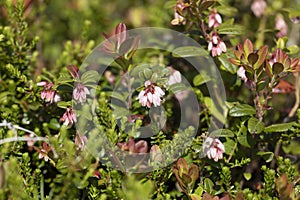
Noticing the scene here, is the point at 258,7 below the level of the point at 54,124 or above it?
above

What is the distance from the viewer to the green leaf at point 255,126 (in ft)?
4.79

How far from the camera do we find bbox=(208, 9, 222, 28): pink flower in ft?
5.56

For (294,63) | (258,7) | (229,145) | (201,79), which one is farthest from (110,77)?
(258,7)

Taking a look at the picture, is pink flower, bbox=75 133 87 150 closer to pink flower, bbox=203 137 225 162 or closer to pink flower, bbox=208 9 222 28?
pink flower, bbox=203 137 225 162

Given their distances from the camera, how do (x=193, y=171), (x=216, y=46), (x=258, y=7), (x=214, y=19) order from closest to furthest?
(x=193, y=171) < (x=216, y=46) < (x=214, y=19) < (x=258, y=7)

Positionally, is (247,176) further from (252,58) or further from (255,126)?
(252,58)

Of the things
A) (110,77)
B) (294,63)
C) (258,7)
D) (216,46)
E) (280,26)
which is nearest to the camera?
(294,63)

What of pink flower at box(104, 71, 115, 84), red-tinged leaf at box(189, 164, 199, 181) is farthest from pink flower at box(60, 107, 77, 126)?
pink flower at box(104, 71, 115, 84)

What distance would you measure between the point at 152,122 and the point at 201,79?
0.31m

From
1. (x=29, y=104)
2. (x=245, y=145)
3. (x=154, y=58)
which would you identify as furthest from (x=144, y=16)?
(x=245, y=145)

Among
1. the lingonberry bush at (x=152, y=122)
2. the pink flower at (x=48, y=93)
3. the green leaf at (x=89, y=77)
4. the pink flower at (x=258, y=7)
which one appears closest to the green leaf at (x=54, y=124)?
the lingonberry bush at (x=152, y=122)

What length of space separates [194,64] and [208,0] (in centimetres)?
34

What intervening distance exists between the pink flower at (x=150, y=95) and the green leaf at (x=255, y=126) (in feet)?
1.01

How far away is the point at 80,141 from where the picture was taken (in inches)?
56.7
